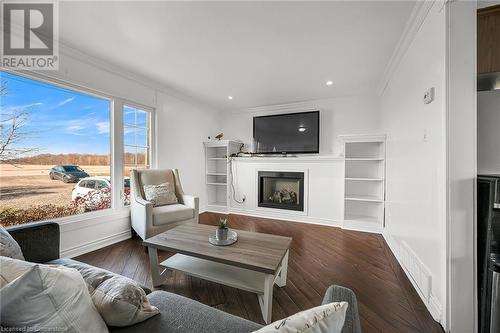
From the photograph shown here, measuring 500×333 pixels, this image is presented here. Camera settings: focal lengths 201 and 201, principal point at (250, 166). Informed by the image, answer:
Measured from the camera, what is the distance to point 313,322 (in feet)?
1.51

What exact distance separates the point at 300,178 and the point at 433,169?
2.56 metres

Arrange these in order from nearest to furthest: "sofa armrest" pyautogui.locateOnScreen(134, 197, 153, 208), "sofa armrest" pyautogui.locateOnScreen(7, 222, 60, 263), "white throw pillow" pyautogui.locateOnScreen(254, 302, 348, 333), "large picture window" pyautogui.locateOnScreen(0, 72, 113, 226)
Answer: "white throw pillow" pyautogui.locateOnScreen(254, 302, 348, 333) < "sofa armrest" pyautogui.locateOnScreen(7, 222, 60, 263) < "large picture window" pyautogui.locateOnScreen(0, 72, 113, 226) < "sofa armrest" pyautogui.locateOnScreen(134, 197, 153, 208)

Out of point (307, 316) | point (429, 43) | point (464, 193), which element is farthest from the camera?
point (429, 43)

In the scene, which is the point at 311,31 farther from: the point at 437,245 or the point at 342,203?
the point at 342,203

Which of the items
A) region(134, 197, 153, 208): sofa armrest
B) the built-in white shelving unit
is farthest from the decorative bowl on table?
the built-in white shelving unit

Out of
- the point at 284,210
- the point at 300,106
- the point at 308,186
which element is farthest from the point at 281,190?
the point at 300,106

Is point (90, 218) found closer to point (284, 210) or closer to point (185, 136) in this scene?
point (185, 136)

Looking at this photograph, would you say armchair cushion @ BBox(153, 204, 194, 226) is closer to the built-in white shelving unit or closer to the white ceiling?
the white ceiling

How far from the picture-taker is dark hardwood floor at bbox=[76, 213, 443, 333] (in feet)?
4.95

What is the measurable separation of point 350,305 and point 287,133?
3711 millimetres

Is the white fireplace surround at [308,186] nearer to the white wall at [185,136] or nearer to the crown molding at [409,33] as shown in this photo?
the white wall at [185,136]

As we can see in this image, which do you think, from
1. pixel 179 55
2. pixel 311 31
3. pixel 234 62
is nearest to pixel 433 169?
pixel 311 31

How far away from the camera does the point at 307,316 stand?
474 millimetres

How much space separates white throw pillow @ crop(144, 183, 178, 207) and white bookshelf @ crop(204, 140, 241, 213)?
5.25ft
